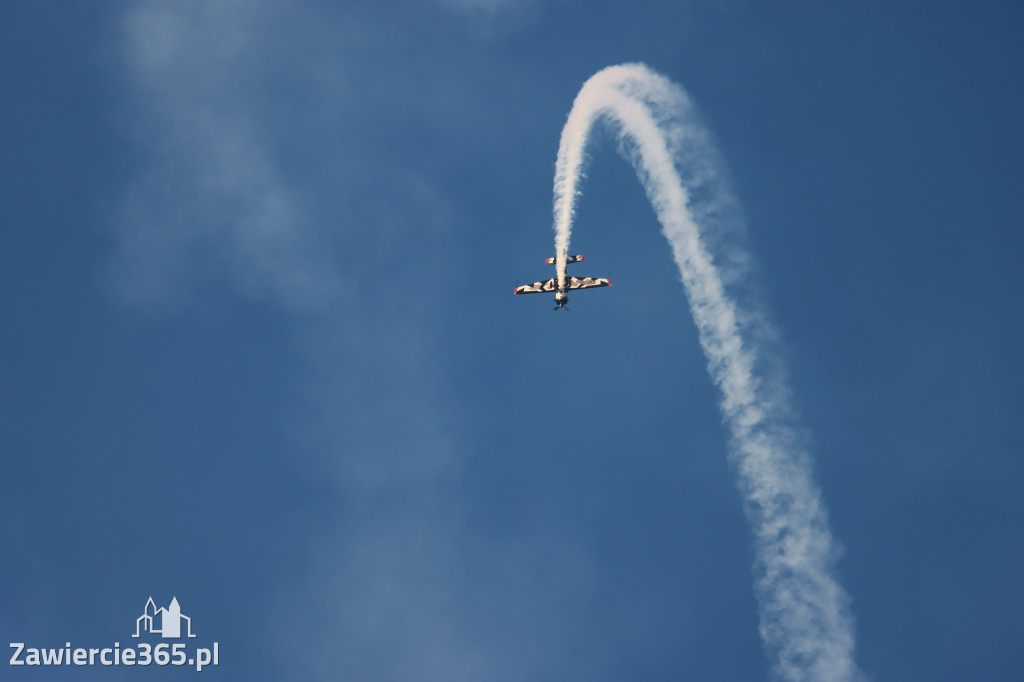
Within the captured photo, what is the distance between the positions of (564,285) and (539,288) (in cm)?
313

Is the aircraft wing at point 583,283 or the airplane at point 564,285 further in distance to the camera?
the aircraft wing at point 583,283

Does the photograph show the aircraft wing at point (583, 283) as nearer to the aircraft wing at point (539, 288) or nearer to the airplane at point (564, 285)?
the airplane at point (564, 285)

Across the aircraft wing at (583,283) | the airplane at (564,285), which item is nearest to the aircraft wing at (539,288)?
the airplane at (564,285)

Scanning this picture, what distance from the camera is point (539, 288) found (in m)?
81.6

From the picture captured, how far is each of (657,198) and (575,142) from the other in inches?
324

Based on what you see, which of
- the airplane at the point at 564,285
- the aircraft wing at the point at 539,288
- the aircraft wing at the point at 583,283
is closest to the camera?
the airplane at the point at 564,285

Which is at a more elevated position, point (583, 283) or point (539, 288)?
point (539, 288)

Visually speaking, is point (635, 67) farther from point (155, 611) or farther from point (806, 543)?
point (155, 611)

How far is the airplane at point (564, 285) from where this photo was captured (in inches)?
3076

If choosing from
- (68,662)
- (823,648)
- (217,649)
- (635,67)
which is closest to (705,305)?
(635,67)

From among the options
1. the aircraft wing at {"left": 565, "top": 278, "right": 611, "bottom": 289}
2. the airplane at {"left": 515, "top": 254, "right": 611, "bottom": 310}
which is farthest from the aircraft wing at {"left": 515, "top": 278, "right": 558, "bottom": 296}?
the aircraft wing at {"left": 565, "top": 278, "right": 611, "bottom": 289}

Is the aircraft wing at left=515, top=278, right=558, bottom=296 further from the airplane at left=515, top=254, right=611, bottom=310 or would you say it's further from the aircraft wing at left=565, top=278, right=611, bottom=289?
the aircraft wing at left=565, top=278, right=611, bottom=289

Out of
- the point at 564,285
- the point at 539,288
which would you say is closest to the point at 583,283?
the point at 564,285

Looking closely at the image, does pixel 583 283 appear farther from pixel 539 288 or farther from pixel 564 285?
pixel 539 288
